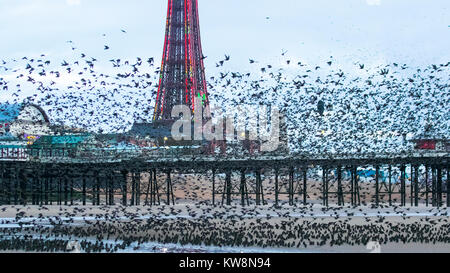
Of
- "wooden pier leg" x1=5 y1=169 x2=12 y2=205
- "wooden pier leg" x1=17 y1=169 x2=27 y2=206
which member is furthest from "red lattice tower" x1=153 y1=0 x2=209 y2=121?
"wooden pier leg" x1=5 y1=169 x2=12 y2=205

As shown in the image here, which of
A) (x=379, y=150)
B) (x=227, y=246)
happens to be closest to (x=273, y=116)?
(x=379, y=150)

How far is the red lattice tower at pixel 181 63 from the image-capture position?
13250 cm

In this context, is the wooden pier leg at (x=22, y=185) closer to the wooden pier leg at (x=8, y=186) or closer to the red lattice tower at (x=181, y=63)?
the wooden pier leg at (x=8, y=186)

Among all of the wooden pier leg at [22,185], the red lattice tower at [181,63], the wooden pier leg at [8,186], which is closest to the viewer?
the wooden pier leg at [8,186]

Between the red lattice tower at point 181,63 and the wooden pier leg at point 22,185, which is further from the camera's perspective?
the red lattice tower at point 181,63

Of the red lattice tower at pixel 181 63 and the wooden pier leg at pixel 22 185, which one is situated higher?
the red lattice tower at pixel 181 63

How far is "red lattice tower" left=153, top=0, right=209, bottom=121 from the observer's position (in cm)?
13250

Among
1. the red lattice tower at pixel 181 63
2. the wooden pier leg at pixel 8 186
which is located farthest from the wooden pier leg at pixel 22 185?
the red lattice tower at pixel 181 63

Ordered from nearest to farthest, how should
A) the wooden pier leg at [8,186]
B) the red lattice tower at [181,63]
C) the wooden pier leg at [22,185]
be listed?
the wooden pier leg at [8,186], the wooden pier leg at [22,185], the red lattice tower at [181,63]

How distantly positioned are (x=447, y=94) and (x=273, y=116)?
26.9 m

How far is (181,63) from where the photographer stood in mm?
134375

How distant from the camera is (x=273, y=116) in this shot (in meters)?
73.5

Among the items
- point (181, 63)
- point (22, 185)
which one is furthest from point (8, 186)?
point (181, 63)

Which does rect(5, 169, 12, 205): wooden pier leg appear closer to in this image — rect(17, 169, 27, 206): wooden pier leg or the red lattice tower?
rect(17, 169, 27, 206): wooden pier leg
